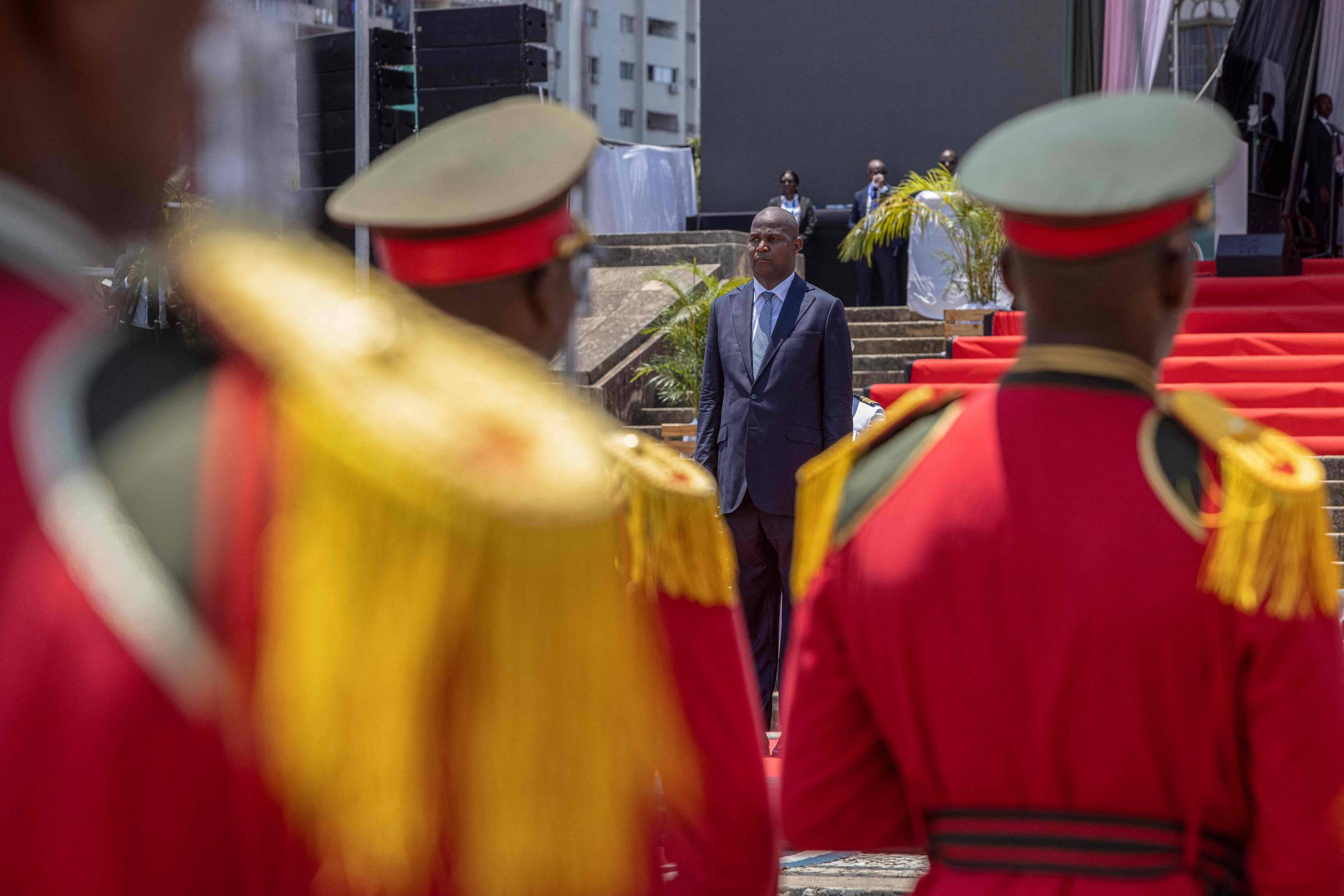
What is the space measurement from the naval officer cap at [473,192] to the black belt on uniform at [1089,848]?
112 centimetres

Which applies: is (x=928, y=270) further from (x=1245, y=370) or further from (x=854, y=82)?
(x=854, y=82)

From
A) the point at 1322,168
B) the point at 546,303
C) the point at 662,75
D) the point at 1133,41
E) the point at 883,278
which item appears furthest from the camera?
the point at 662,75

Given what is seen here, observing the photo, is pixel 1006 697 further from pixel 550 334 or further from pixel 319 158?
pixel 319 158

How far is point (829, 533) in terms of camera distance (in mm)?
2229

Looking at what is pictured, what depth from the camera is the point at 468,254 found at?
1.20 metres

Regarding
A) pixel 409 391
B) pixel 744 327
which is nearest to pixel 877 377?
pixel 744 327

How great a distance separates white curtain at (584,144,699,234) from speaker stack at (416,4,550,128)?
11681 millimetres

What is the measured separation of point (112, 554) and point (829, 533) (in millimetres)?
1593

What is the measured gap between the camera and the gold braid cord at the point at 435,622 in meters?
0.71

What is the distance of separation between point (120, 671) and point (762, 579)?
5.96m

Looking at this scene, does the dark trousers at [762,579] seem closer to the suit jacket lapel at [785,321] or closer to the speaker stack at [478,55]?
the suit jacket lapel at [785,321]

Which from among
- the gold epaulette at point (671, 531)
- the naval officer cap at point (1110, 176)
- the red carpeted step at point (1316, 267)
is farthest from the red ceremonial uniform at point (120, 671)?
the red carpeted step at point (1316, 267)

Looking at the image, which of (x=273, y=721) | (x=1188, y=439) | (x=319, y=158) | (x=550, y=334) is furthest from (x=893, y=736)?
(x=319, y=158)

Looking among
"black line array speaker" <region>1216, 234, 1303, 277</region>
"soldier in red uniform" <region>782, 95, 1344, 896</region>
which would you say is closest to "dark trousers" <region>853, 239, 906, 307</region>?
"black line array speaker" <region>1216, 234, 1303, 277</region>
